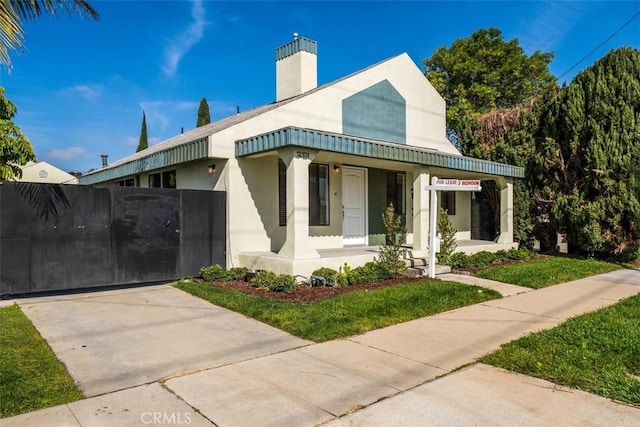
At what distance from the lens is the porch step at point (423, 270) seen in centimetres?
958

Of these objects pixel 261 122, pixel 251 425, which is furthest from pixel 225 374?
pixel 261 122

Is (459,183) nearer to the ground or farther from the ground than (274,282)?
farther from the ground

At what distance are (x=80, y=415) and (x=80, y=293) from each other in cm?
543

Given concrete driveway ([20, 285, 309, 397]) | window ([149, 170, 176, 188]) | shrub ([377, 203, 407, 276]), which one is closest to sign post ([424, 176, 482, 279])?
shrub ([377, 203, 407, 276])

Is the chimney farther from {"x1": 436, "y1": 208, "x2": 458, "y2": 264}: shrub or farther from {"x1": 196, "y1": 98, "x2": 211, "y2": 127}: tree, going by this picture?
{"x1": 196, "y1": 98, "x2": 211, "y2": 127}: tree

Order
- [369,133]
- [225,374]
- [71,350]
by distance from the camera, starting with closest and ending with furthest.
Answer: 1. [225,374]
2. [71,350]
3. [369,133]

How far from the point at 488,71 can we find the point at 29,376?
92.1 ft

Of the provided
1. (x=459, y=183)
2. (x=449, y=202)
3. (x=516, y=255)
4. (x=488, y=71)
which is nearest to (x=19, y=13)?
(x=459, y=183)

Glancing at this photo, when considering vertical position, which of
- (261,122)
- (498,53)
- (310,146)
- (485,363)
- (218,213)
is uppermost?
(498,53)

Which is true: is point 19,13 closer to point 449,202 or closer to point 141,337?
point 141,337

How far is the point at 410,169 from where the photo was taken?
13430 millimetres

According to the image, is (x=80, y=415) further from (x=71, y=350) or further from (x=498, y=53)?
(x=498, y=53)

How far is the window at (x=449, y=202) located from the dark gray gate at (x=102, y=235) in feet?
29.4

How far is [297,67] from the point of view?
39.2 ft
